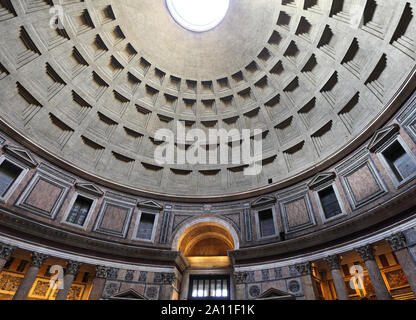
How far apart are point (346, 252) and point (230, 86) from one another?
16754 mm

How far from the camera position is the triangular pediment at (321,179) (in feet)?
52.2

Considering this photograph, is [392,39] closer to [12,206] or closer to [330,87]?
[330,87]

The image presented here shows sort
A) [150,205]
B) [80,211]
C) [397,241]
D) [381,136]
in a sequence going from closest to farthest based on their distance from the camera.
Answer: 1. [397,241]
2. [381,136]
3. [80,211]
4. [150,205]

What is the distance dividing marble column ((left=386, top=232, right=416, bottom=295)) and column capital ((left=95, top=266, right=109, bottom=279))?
16.2 metres

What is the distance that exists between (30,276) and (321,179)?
1882cm

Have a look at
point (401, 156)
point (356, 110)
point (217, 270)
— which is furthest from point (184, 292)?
point (356, 110)

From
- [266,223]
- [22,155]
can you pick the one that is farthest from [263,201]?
[22,155]

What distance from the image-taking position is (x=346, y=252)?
13047 millimetres

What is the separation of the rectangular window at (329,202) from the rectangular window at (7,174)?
20090mm

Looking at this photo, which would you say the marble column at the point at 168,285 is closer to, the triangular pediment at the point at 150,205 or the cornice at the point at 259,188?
the triangular pediment at the point at 150,205

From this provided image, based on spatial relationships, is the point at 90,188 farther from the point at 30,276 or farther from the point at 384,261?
the point at 384,261

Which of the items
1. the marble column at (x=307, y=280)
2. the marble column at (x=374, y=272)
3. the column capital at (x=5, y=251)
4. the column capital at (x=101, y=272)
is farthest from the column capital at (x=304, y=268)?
the column capital at (x=5, y=251)

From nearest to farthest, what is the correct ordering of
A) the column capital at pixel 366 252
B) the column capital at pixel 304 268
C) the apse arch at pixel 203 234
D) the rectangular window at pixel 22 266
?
the column capital at pixel 366 252, the column capital at pixel 304 268, the rectangular window at pixel 22 266, the apse arch at pixel 203 234

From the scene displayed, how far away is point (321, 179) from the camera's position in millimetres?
16281
